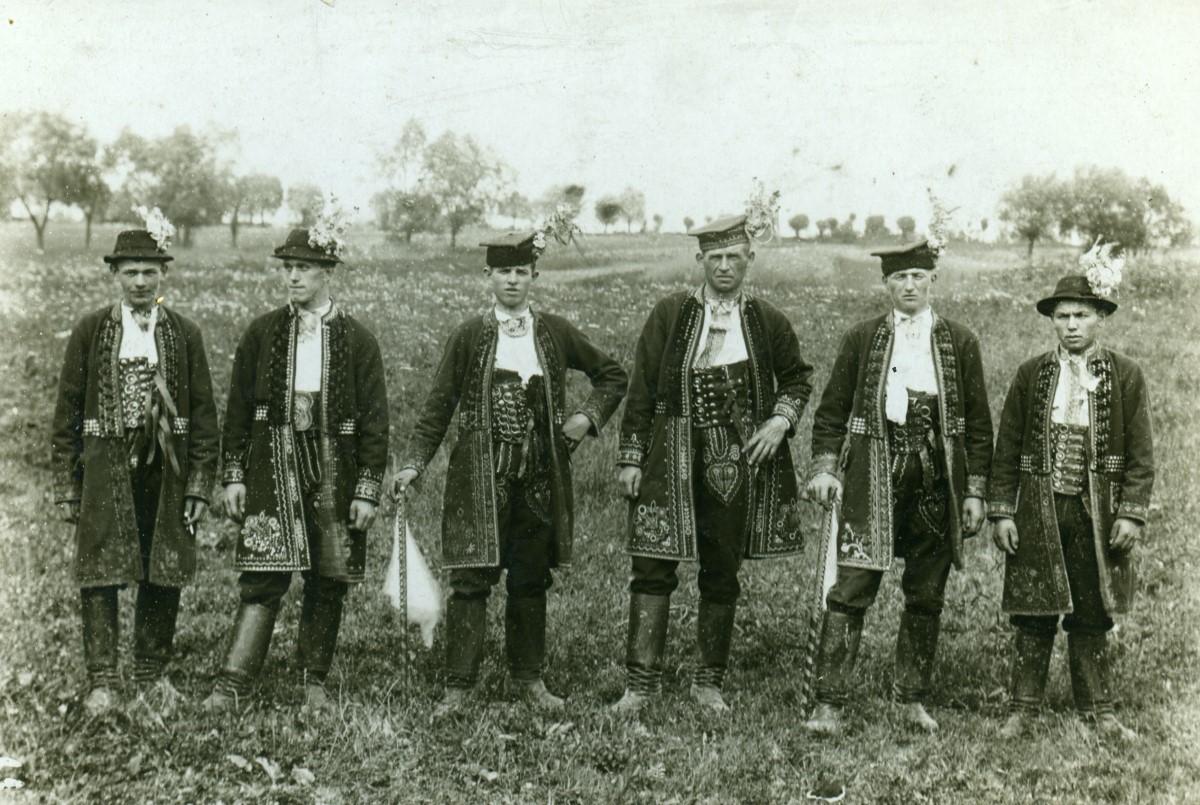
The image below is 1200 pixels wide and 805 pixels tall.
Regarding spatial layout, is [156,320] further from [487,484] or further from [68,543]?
[68,543]

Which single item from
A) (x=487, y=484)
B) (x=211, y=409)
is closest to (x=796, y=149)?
(x=487, y=484)

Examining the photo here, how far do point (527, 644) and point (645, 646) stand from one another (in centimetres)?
60

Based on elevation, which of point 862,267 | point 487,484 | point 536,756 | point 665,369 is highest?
point 862,267

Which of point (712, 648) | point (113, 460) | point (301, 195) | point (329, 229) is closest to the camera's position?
point (113, 460)

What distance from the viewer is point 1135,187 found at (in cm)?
740

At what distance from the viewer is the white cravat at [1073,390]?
504 cm

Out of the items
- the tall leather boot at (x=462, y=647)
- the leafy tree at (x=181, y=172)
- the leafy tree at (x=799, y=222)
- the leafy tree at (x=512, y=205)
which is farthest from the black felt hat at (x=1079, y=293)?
the leafy tree at (x=181, y=172)

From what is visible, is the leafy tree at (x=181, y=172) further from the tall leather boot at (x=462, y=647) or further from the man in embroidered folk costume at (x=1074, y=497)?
the man in embroidered folk costume at (x=1074, y=497)

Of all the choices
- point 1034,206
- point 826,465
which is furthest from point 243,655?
point 1034,206

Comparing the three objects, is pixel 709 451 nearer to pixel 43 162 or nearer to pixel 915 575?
pixel 915 575

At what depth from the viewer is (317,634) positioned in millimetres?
5312

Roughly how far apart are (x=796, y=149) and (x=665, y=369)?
10.6ft

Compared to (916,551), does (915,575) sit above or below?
below

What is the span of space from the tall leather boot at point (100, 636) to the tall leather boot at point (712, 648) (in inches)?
113
